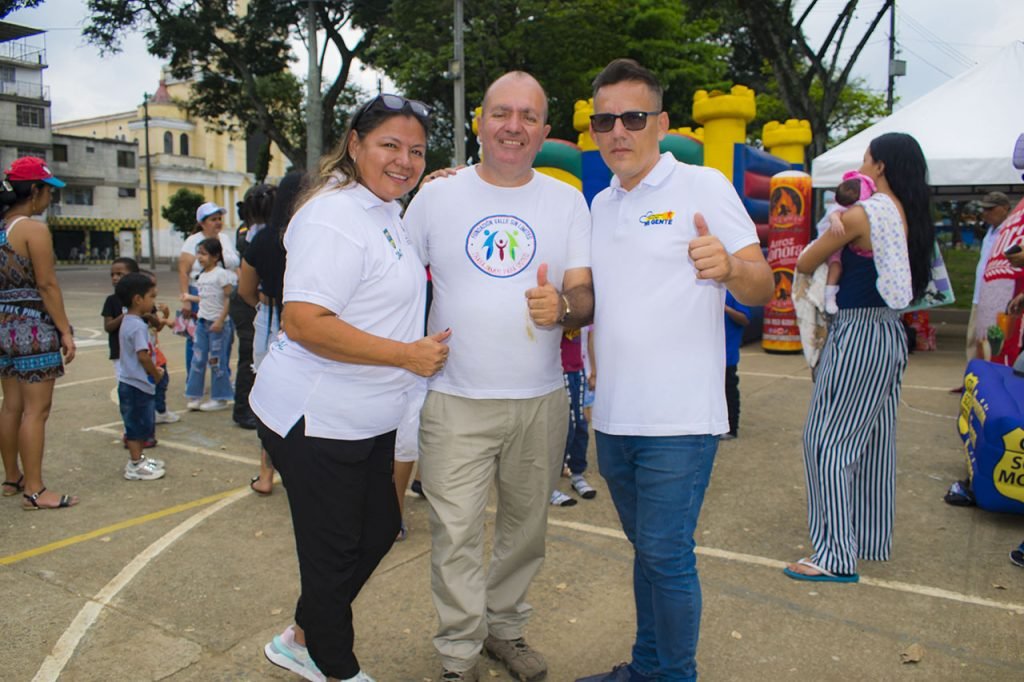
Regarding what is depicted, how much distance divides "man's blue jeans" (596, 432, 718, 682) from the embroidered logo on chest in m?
0.68

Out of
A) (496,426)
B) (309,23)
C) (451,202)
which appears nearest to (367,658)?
(496,426)

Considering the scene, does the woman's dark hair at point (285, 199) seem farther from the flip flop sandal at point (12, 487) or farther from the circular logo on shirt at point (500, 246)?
the flip flop sandal at point (12, 487)

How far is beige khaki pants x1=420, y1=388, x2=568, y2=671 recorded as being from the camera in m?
2.83

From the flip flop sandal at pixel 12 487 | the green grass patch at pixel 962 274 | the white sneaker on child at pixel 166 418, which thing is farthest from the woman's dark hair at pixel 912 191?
the green grass patch at pixel 962 274

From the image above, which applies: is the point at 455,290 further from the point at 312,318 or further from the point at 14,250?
the point at 14,250

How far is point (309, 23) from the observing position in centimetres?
2058

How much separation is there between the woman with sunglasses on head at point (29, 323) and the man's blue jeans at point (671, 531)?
3689 mm

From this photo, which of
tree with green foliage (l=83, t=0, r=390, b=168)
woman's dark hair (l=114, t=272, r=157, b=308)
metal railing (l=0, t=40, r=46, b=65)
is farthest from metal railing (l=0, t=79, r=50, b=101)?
woman's dark hair (l=114, t=272, r=157, b=308)

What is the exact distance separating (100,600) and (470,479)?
6.47ft

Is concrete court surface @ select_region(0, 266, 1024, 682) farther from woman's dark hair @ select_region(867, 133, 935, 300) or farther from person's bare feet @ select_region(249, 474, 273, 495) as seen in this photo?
woman's dark hair @ select_region(867, 133, 935, 300)

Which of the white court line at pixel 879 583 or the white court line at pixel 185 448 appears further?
the white court line at pixel 185 448

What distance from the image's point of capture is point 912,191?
3740 millimetres

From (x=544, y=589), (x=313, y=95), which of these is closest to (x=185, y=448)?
(x=544, y=589)

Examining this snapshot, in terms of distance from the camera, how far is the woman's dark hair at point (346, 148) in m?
2.61
